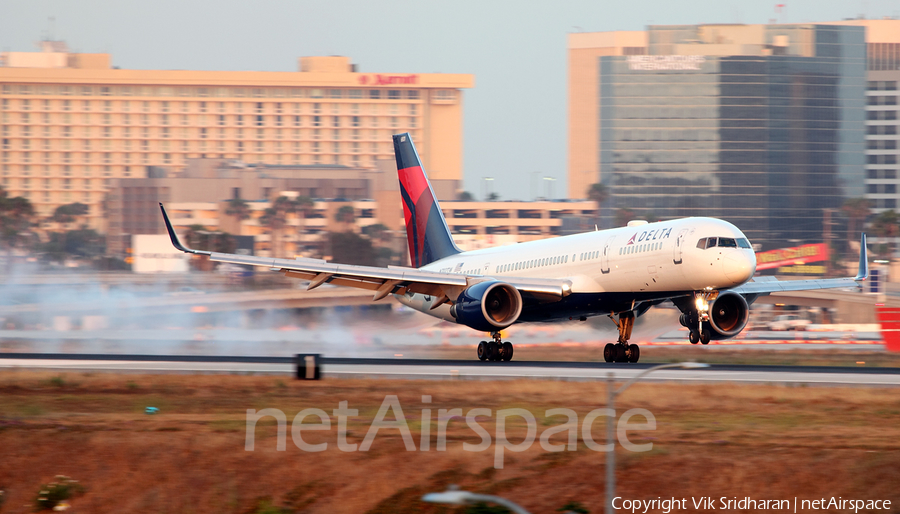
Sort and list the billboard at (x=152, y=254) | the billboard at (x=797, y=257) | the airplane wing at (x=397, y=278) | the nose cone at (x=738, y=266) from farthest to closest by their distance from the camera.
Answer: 1. the billboard at (x=152, y=254)
2. the billboard at (x=797, y=257)
3. the airplane wing at (x=397, y=278)
4. the nose cone at (x=738, y=266)

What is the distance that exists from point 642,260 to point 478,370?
7.36 metres

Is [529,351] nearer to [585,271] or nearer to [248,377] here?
[585,271]

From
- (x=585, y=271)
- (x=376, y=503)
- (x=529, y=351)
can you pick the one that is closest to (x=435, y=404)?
(x=376, y=503)

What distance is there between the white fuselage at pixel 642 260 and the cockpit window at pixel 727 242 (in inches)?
1.4

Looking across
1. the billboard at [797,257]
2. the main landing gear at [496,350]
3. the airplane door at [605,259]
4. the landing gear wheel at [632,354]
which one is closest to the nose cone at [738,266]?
the airplane door at [605,259]

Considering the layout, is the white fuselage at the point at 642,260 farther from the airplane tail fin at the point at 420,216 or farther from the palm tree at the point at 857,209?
the palm tree at the point at 857,209

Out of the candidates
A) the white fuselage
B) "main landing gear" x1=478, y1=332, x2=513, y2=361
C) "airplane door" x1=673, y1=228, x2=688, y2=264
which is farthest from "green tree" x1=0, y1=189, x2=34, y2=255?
"airplane door" x1=673, y1=228, x2=688, y2=264

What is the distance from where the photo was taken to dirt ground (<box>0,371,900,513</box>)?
899 inches

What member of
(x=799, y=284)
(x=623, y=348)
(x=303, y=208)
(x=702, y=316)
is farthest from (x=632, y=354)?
(x=303, y=208)

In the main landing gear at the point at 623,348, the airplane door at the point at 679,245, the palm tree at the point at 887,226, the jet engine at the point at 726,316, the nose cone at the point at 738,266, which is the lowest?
the main landing gear at the point at 623,348

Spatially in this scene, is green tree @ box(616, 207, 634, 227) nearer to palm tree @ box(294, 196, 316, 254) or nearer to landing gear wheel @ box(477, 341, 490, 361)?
palm tree @ box(294, 196, 316, 254)

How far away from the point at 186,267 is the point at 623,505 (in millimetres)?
120697

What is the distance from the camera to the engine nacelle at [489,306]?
124 feet

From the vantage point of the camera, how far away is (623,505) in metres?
22.9
